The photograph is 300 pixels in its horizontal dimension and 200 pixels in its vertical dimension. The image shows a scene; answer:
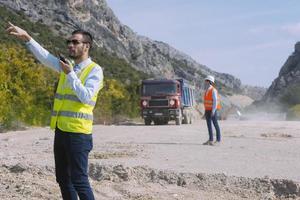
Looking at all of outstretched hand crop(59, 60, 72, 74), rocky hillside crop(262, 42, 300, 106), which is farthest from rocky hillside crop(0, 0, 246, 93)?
outstretched hand crop(59, 60, 72, 74)

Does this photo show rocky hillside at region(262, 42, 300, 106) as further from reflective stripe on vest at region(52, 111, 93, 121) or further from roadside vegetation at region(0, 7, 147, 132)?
reflective stripe on vest at region(52, 111, 93, 121)

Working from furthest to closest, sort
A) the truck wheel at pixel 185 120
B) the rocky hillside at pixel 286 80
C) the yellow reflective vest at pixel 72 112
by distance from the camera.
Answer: the rocky hillside at pixel 286 80 → the truck wheel at pixel 185 120 → the yellow reflective vest at pixel 72 112

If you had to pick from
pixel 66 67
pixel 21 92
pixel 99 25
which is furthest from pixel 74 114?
pixel 99 25

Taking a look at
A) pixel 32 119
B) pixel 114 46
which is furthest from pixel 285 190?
pixel 114 46

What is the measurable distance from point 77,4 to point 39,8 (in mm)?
12990

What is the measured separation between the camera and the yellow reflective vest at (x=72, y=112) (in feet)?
16.8

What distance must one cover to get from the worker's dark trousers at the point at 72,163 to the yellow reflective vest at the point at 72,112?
0.06 meters

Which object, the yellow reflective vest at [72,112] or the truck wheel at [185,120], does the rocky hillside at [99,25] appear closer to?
the truck wheel at [185,120]

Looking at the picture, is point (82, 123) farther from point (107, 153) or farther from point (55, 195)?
point (107, 153)

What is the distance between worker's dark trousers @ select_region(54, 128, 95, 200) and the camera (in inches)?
201

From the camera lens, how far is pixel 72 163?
5.14 metres

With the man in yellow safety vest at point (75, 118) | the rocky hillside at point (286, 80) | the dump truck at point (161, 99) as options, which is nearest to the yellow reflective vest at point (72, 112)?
the man in yellow safety vest at point (75, 118)

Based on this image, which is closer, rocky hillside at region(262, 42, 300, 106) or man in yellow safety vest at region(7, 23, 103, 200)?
man in yellow safety vest at region(7, 23, 103, 200)

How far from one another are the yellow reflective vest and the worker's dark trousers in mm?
61
